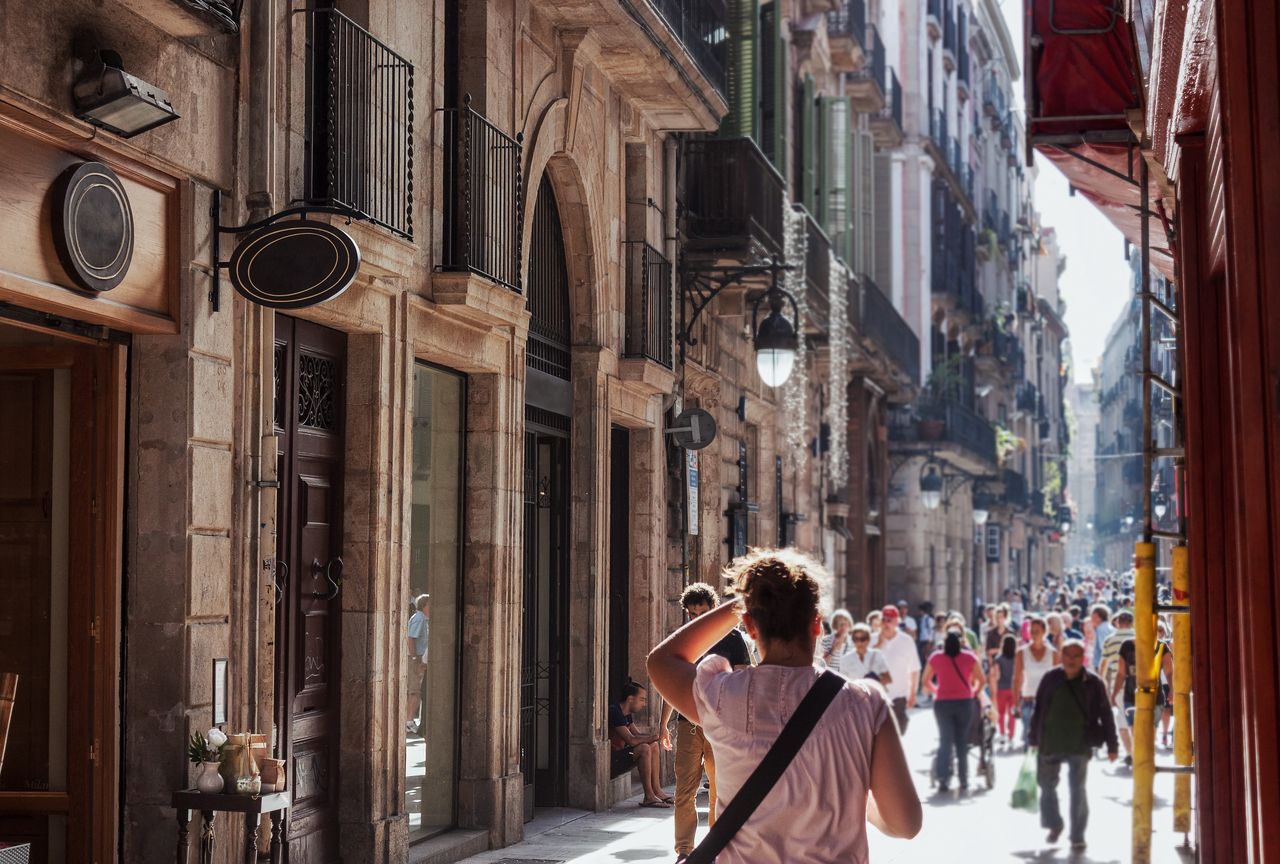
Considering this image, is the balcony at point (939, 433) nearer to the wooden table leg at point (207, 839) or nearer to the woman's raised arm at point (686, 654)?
the wooden table leg at point (207, 839)

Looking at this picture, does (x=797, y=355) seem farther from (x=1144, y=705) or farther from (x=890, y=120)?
(x=1144, y=705)

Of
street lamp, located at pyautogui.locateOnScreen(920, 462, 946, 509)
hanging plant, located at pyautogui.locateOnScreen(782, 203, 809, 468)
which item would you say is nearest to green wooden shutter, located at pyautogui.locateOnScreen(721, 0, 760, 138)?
hanging plant, located at pyautogui.locateOnScreen(782, 203, 809, 468)

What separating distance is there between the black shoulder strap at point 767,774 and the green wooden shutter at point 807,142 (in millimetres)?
19434

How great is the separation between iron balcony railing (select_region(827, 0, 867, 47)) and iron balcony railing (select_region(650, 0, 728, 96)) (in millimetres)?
7157

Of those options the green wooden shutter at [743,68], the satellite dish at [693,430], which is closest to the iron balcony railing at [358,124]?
the satellite dish at [693,430]

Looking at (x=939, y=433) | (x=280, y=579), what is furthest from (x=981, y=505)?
(x=280, y=579)

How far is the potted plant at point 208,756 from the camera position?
7.46 meters

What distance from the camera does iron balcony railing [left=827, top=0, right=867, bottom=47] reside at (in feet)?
83.7

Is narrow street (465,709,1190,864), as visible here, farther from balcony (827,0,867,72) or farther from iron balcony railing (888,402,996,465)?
iron balcony railing (888,402,996,465)

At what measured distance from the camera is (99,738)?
7.48 meters

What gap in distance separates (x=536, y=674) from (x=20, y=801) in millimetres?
6571

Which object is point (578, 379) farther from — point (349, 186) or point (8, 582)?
point (8, 582)

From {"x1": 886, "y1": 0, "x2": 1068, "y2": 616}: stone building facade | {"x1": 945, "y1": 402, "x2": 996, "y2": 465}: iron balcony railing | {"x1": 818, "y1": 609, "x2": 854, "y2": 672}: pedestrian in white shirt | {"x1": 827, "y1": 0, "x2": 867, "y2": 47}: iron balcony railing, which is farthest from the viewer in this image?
{"x1": 945, "y1": 402, "x2": 996, "y2": 465}: iron balcony railing

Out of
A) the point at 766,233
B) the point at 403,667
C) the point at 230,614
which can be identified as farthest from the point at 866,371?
the point at 230,614
